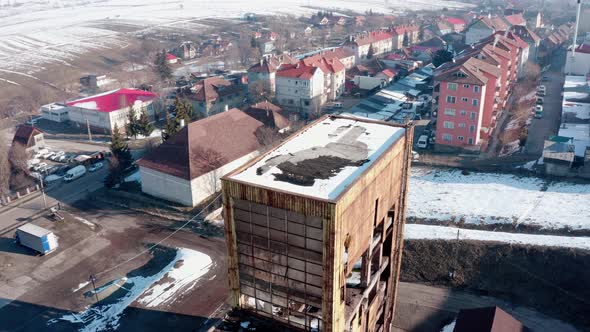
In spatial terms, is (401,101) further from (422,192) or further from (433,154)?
(422,192)

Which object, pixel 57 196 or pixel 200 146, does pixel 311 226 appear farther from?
pixel 57 196

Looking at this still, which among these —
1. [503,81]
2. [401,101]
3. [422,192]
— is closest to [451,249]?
[422,192]

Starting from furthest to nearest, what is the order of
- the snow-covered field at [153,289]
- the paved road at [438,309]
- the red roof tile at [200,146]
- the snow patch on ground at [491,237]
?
the red roof tile at [200,146] → the snow patch on ground at [491,237] → the snow-covered field at [153,289] → the paved road at [438,309]

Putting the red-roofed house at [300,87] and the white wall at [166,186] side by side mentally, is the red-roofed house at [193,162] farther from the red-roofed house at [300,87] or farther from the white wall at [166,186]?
the red-roofed house at [300,87]

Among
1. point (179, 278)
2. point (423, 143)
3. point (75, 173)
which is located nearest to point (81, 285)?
point (179, 278)

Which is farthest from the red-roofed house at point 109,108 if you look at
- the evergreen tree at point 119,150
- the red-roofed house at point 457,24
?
the red-roofed house at point 457,24
